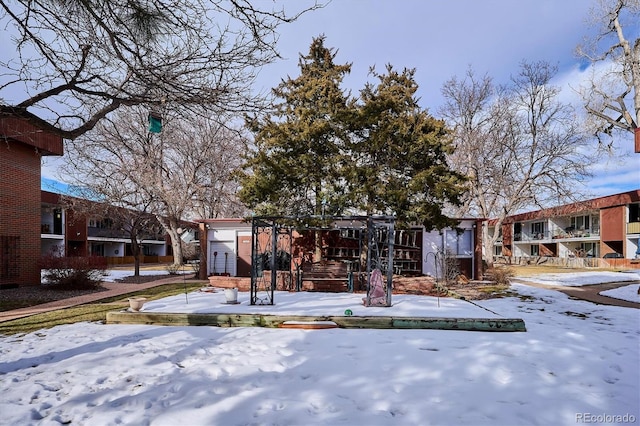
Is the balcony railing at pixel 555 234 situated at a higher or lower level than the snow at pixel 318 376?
higher

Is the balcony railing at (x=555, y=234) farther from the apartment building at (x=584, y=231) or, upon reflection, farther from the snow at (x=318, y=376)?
the snow at (x=318, y=376)

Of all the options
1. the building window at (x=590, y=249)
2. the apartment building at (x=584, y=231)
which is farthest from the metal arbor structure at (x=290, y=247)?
the building window at (x=590, y=249)

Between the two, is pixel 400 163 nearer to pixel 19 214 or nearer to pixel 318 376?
pixel 318 376

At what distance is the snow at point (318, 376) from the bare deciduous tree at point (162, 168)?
13247mm

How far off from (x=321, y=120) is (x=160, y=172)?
41.0ft

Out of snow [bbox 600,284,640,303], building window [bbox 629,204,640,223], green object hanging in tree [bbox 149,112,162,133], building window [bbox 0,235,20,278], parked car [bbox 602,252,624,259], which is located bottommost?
parked car [bbox 602,252,624,259]

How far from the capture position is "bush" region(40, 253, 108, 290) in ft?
45.1

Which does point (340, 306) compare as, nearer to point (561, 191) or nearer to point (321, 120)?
point (321, 120)

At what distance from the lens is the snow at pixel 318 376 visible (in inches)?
149

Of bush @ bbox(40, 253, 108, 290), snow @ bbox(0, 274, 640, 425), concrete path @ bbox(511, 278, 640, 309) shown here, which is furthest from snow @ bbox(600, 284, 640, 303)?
bush @ bbox(40, 253, 108, 290)

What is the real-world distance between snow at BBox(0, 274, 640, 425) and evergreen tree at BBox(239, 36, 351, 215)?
7317 millimetres

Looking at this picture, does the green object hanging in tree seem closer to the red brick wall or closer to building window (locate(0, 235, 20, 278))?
the red brick wall

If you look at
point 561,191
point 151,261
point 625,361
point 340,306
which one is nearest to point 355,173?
point 340,306

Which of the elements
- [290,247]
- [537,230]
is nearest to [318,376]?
[290,247]
